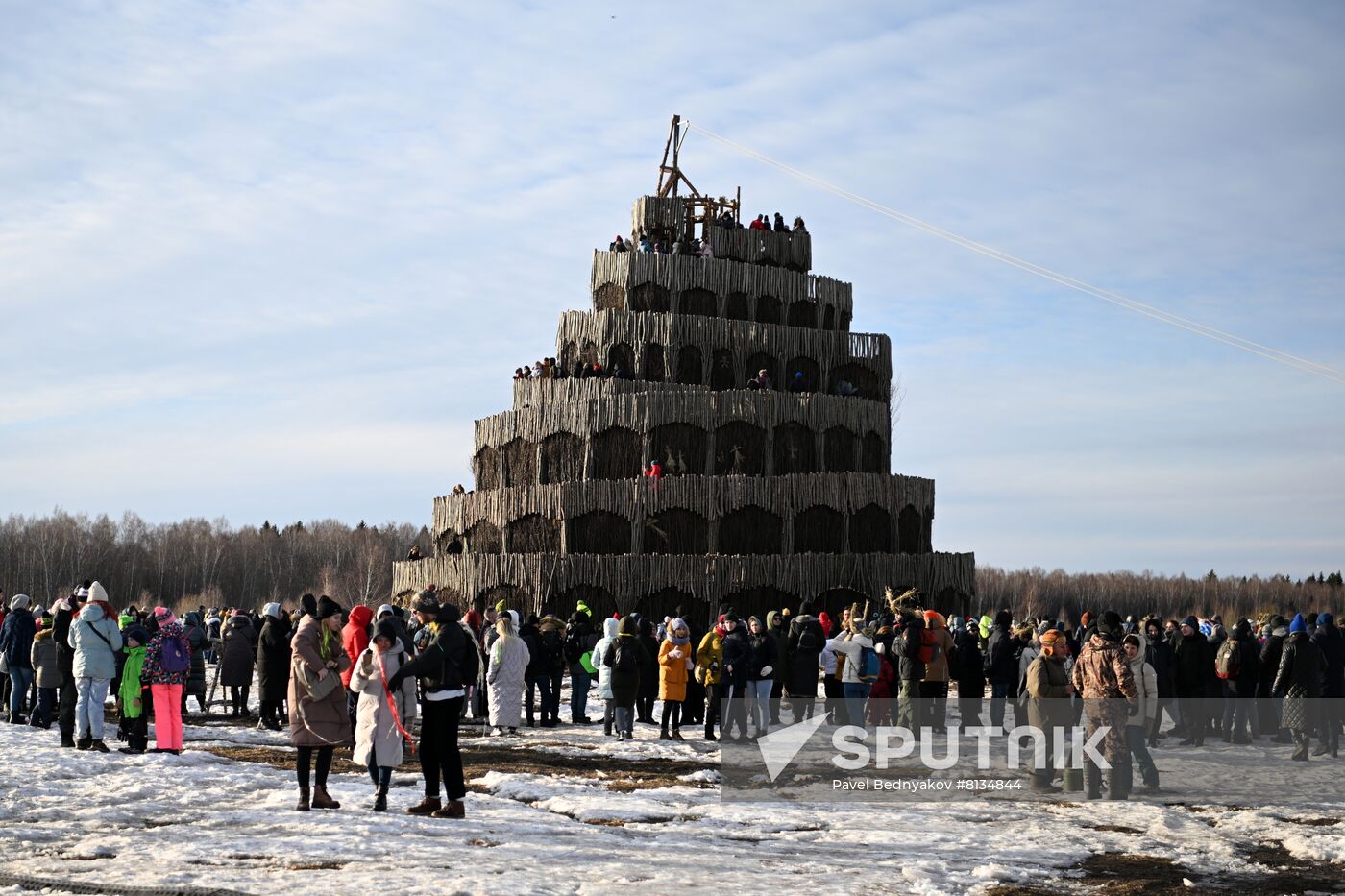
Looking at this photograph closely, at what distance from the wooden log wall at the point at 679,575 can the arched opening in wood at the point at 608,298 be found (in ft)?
36.1

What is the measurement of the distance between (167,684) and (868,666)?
9181mm

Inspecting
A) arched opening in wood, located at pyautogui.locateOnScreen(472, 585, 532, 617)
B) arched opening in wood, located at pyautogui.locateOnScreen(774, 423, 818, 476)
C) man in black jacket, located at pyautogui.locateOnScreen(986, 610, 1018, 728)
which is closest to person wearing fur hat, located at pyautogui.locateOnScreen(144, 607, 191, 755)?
man in black jacket, located at pyautogui.locateOnScreen(986, 610, 1018, 728)

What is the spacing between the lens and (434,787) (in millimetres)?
11828

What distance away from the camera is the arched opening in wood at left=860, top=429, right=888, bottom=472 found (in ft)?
147

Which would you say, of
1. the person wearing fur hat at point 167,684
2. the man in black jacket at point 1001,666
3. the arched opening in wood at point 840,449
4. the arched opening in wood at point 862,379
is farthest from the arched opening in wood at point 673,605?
the person wearing fur hat at point 167,684

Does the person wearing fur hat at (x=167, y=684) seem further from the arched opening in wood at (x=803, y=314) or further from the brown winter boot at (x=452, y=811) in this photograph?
the arched opening in wood at (x=803, y=314)

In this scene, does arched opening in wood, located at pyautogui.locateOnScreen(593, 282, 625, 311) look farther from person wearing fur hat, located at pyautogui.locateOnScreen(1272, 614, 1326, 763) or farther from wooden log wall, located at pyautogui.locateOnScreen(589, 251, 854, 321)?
person wearing fur hat, located at pyautogui.locateOnScreen(1272, 614, 1326, 763)

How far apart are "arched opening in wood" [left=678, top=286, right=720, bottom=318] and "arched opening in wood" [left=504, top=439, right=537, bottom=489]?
7.65m

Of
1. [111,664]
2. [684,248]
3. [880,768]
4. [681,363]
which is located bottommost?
[880,768]

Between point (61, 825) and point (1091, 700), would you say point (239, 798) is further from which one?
point (1091, 700)

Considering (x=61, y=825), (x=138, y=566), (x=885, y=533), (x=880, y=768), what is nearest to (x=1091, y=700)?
(x=880, y=768)

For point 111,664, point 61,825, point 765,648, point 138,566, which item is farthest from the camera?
point 138,566

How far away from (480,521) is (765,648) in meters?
25.4

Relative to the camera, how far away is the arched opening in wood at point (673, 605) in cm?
3909
